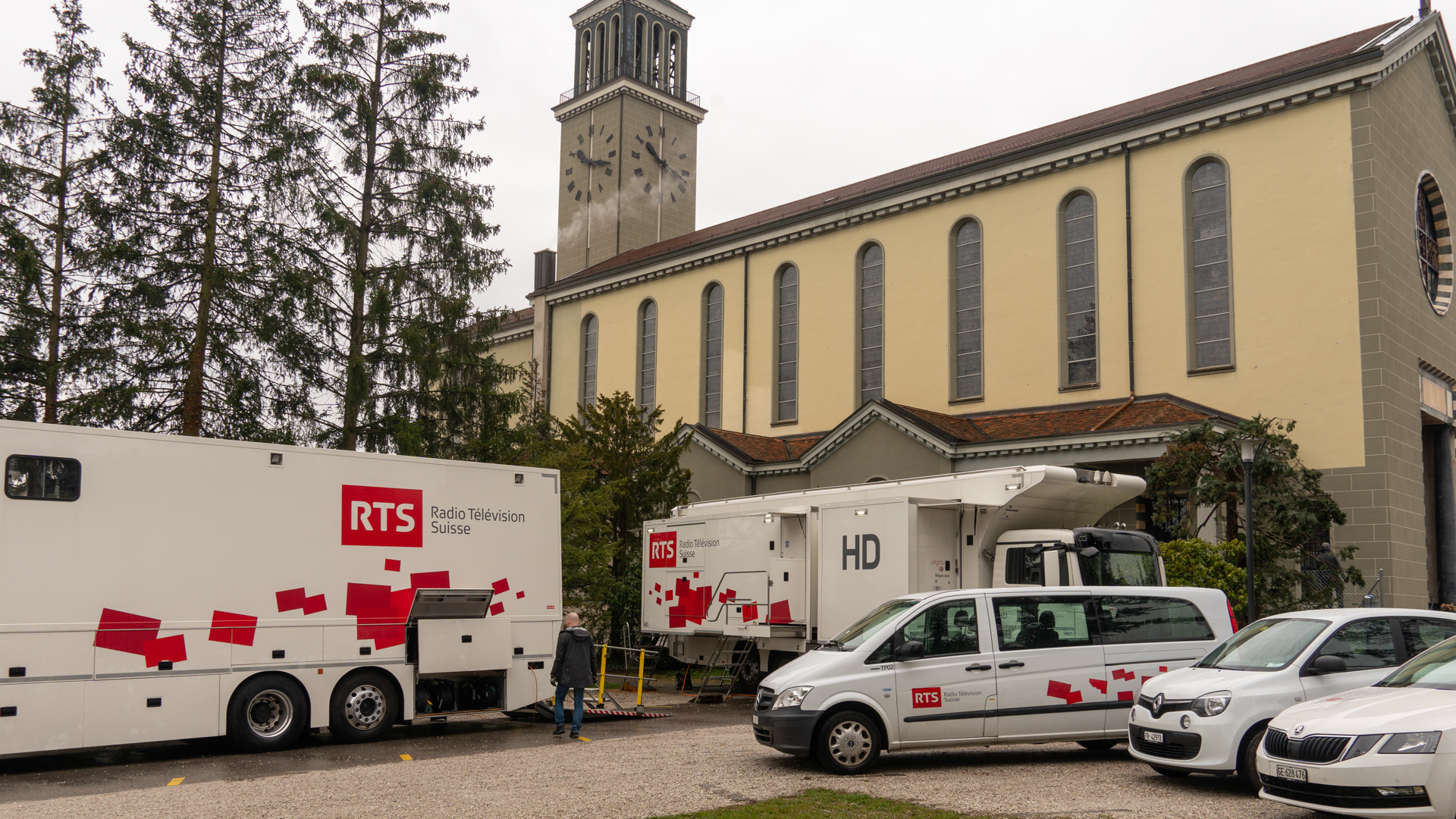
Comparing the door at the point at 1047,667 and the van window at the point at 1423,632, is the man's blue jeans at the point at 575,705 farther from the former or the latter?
the van window at the point at 1423,632

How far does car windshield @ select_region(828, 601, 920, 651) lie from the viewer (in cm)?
1106

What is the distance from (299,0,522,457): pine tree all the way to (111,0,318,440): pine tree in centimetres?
91

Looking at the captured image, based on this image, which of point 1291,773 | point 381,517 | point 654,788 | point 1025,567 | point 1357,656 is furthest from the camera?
point 1025,567

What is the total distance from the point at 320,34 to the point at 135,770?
18.9 m

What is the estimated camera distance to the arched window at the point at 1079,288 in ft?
90.7

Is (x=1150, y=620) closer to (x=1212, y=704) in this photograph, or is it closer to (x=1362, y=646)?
(x=1362, y=646)

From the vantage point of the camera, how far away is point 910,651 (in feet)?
34.9

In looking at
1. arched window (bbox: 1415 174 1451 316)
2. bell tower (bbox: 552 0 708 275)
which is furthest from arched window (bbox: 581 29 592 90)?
arched window (bbox: 1415 174 1451 316)

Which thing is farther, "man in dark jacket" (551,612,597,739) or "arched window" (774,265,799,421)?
"arched window" (774,265,799,421)

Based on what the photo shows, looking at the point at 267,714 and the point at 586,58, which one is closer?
the point at 267,714

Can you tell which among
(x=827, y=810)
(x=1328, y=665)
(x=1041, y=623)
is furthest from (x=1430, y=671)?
(x=827, y=810)

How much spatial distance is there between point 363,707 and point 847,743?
6127 mm

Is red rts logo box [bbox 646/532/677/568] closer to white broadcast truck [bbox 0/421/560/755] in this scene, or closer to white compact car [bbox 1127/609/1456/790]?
white broadcast truck [bbox 0/421/560/755]

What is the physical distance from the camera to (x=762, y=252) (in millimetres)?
36500
